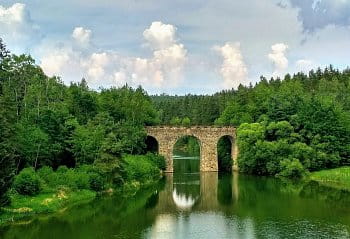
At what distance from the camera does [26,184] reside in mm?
47094

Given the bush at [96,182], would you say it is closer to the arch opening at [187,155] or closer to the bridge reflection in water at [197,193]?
the bridge reflection in water at [197,193]

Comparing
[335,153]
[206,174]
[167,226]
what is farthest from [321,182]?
[167,226]

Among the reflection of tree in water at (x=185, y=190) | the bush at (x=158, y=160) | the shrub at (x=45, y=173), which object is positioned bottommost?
the reflection of tree in water at (x=185, y=190)

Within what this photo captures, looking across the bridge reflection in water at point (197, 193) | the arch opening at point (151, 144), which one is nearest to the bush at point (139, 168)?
the bridge reflection in water at point (197, 193)

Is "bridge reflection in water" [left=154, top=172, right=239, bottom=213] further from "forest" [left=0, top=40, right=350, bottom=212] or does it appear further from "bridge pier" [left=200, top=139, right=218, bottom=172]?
"forest" [left=0, top=40, right=350, bottom=212]

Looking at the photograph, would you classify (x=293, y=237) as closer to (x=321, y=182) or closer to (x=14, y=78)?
(x=321, y=182)

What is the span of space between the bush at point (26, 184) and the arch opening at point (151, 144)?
135 feet

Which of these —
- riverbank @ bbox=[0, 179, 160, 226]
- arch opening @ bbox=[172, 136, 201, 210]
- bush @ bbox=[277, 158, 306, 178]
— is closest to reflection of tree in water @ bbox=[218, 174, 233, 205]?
arch opening @ bbox=[172, 136, 201, 210]

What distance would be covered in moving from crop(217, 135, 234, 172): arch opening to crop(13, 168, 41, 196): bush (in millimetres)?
47904

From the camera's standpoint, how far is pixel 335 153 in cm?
7800

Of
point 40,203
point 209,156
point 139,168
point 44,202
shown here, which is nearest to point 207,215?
point 44,202

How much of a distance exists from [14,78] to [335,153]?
48.9 metres

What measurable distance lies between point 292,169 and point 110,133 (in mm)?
28381

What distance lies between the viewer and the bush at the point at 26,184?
154ft
